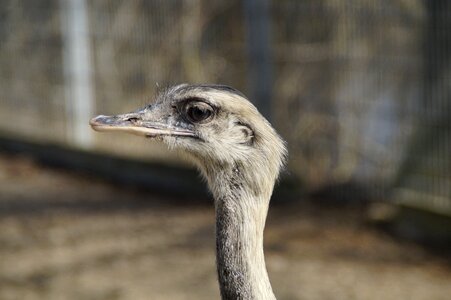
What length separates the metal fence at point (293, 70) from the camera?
7.39 m

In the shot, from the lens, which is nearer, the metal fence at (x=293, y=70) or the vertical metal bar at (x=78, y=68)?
the metal fence at (x=293, y=70)

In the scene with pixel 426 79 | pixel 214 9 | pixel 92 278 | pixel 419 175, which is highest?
pixel 214 9

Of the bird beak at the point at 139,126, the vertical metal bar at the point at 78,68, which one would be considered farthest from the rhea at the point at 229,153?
the vertical metal bar at the point at 78,68

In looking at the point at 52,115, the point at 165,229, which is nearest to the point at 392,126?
the point at 165,229

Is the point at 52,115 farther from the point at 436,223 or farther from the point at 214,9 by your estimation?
the point at 436,223

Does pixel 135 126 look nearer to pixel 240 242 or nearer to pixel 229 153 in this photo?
pixel 229 153

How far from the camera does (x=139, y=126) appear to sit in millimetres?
3627

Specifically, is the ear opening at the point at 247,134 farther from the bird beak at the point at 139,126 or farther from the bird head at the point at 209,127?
the bird beak at the point at 139,126

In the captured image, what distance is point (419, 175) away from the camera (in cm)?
752

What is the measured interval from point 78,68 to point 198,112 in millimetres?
6876

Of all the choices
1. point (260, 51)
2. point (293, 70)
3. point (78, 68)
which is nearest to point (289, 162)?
point (293, 70)

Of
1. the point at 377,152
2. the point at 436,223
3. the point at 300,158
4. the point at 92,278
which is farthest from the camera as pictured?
the point at 300,158

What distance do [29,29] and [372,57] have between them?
466 cm

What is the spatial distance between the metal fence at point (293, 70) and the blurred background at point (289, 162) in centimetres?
1
